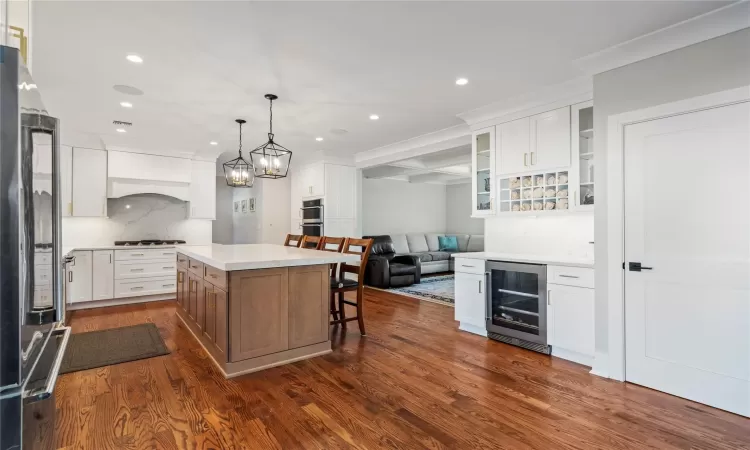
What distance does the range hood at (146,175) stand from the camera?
5.52 meters

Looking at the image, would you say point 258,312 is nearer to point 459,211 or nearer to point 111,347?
point 111,347

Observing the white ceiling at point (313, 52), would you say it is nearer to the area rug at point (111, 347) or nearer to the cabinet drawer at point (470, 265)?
the cabinet drawer at point (470, 265)

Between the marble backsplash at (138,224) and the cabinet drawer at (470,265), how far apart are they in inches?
184

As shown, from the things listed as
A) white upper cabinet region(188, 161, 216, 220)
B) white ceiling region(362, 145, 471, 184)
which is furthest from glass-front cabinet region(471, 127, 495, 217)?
white upper cabinet region(188, 161, 216, 220)

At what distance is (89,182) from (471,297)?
5655mm

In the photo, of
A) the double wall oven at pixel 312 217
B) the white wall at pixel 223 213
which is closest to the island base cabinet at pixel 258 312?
the double wall oven at pixel 312 217

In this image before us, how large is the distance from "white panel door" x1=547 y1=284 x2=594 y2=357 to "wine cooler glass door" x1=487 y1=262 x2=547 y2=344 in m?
0.07

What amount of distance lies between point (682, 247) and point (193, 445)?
10.7ft

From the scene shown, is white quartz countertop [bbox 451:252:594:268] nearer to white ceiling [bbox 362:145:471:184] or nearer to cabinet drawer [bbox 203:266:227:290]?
white ceiling [bbox 362:145:471:184]

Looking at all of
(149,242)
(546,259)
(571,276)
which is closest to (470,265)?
(546,259)

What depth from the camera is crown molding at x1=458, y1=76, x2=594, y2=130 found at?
3275mm

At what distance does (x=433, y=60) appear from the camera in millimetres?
2863

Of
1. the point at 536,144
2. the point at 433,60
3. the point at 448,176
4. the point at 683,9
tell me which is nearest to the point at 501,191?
the point at 536,144

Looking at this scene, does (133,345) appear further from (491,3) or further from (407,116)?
(491,3)
